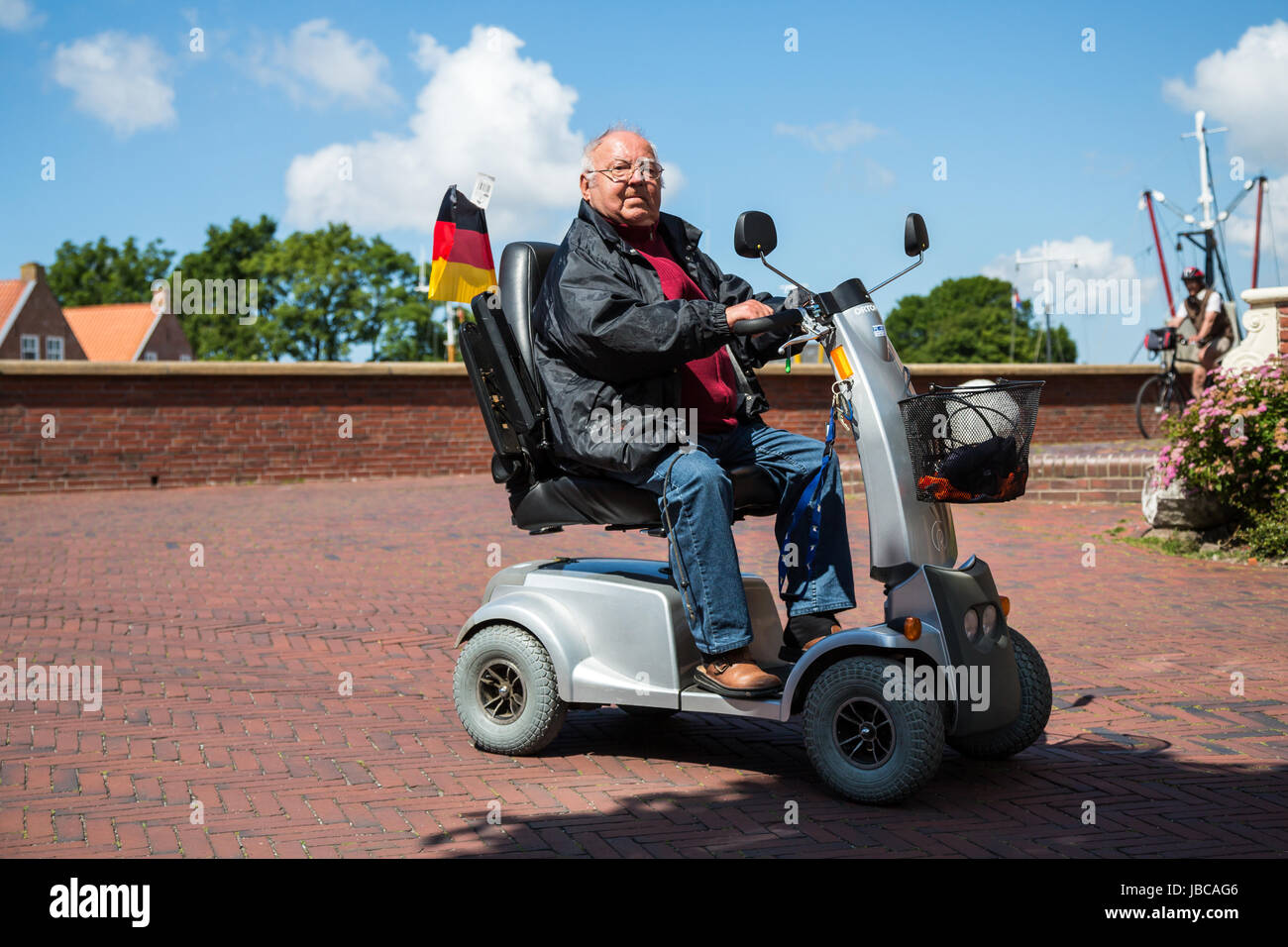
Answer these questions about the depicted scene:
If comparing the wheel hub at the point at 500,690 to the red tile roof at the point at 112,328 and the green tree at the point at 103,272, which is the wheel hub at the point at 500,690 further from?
the green tree at the point at 103,272

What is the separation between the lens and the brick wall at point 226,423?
1494cm

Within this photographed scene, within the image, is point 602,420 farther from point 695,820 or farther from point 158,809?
point 158,809

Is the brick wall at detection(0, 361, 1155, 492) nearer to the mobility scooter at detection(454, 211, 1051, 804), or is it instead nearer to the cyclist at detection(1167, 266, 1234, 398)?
the cyclist at detection(1167, 266, 1234, 398)

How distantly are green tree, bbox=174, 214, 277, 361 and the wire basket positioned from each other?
51.0m

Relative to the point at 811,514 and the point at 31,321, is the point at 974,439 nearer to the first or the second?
the point at 811,514

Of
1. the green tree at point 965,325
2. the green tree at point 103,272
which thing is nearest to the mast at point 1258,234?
the green tree at point 965,325

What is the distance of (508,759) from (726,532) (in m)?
1.07

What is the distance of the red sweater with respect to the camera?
391 centimetres

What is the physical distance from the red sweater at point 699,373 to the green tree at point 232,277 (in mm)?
50036

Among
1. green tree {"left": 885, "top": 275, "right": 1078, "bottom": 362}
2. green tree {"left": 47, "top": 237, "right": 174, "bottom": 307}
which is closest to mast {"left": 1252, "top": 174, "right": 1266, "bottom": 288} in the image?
green tree {"left": 885, "top": 275, "right": 1078, "bottom": 362}

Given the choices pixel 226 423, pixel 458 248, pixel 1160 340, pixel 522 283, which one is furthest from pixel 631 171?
pixel 226 423
